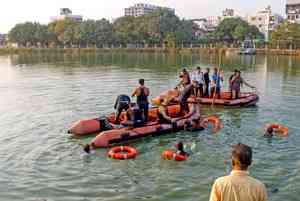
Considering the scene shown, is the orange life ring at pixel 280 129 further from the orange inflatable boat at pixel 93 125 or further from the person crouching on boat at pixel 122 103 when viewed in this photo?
the person crouching on boat at pixel 122 103

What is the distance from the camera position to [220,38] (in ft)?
405

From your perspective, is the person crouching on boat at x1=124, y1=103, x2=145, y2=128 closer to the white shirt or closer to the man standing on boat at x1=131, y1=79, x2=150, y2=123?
the man standing on boat at x1=131, y1=79, x2=150, y2=123

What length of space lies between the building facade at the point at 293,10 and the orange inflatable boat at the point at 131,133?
5760 inches

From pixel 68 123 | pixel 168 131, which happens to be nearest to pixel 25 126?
pixel 68 123

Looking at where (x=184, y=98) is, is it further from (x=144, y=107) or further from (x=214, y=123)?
(x=144, y=107)

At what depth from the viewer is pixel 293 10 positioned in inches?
5920

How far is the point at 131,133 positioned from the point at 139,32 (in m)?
107

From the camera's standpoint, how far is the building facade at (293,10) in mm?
Answer: 148625

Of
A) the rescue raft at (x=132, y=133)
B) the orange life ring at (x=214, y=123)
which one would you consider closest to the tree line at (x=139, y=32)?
the orange life ring at (x=214, y=123)

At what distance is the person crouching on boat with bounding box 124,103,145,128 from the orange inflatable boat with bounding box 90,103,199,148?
24 cm

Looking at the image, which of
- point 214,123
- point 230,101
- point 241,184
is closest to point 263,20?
point 230,101

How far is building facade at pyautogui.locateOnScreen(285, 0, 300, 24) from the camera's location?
488 feet

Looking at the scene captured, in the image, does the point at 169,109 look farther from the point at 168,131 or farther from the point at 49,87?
the point at 49,87

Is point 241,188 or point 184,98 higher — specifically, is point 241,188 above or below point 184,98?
above
